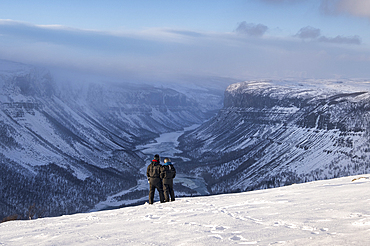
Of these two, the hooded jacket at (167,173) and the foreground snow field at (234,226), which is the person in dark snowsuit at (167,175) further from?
the foreground snow field at (234,226)

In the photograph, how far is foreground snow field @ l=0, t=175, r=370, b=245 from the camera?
1605 centimetres

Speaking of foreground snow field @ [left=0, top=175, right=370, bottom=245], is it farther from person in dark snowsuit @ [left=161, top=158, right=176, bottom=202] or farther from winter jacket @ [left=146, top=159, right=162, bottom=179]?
winter jacket @ [left=146, top=159, right=162, bottom=179]

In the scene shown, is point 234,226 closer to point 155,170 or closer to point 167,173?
point 167,173

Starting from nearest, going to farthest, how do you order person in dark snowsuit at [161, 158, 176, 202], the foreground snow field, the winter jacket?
the foreground snow field < person in dark snowsuit at [161, 158, 176, 202] < the winter jacket

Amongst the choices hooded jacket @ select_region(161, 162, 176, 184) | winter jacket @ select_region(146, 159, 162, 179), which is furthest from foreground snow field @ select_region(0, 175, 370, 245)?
winter jacket @ select_region(146, 159, 162, 179)

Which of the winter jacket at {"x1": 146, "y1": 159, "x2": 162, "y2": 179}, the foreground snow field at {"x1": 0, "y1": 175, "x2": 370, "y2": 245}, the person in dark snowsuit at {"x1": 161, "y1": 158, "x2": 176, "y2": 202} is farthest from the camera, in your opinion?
the winter jacket at {"x1": 146, "y1": 159, "x2": 162, "y2": 179}

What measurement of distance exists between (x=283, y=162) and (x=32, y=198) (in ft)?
398

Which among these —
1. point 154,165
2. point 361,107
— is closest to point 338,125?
point 361,107

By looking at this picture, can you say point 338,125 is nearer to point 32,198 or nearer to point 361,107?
point 361,107

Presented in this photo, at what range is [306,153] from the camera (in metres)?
179

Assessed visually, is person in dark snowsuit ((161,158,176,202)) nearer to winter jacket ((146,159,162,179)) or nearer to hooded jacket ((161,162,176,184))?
hooded jacket ((161,162,176,184))

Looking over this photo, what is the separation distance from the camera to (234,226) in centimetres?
1912

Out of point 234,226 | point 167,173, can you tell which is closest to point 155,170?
point 167,173

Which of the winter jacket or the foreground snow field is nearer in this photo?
the foreground snow field
